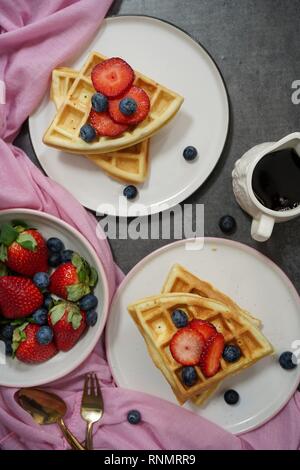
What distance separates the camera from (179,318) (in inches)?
59.7

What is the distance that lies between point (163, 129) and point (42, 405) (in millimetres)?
965

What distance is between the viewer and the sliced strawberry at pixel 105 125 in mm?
1590

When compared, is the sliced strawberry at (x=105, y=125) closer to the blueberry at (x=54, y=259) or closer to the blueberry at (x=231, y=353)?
the blueberry at (x=54, y=259)

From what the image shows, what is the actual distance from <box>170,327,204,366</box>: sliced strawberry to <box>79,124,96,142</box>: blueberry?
2.06 ft

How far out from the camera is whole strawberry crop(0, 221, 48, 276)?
157 cm

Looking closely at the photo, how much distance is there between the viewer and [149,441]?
1677 mm

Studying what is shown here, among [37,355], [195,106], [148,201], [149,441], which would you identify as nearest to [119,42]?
[195,106]

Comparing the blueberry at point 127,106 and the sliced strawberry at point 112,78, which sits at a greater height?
the sliced strawberry at point 112,78

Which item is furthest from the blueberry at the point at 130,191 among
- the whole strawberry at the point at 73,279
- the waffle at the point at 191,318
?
the waffle at the point at 191,318

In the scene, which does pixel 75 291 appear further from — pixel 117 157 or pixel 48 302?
pixel 117 157

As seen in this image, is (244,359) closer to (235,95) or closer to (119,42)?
(235,95)

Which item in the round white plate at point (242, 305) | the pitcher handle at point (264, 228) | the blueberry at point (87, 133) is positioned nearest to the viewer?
the pitcher handle at point (264, 228)

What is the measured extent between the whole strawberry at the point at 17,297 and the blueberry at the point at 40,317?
0.06 feet
